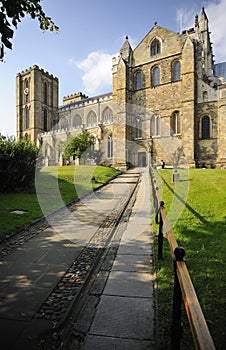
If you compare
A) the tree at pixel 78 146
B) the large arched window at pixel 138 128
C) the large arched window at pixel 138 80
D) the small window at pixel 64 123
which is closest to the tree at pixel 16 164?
the tree at pixel 78 146

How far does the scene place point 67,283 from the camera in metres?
3.91

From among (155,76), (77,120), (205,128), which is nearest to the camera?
(205,128)

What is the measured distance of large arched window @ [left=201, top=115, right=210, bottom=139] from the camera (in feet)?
92.7

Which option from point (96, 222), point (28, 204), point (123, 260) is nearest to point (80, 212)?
point (96, 222)

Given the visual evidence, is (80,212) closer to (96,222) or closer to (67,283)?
(96,222)

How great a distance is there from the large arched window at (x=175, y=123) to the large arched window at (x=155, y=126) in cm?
176

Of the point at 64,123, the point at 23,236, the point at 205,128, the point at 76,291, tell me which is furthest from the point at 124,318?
the point at 64,123

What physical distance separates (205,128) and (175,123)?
392 cm

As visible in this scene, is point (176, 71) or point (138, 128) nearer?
point (176, 71)

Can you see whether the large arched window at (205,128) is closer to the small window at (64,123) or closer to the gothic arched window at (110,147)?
the gothic arched window at (110,147)

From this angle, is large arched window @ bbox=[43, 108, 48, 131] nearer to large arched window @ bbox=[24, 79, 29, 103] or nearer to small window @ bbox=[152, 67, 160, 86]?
large arched window @ bbox=[24, 79, 29, 103]

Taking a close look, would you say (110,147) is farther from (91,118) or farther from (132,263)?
(132,263)

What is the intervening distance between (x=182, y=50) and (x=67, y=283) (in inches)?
1252

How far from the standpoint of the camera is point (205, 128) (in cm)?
2845
